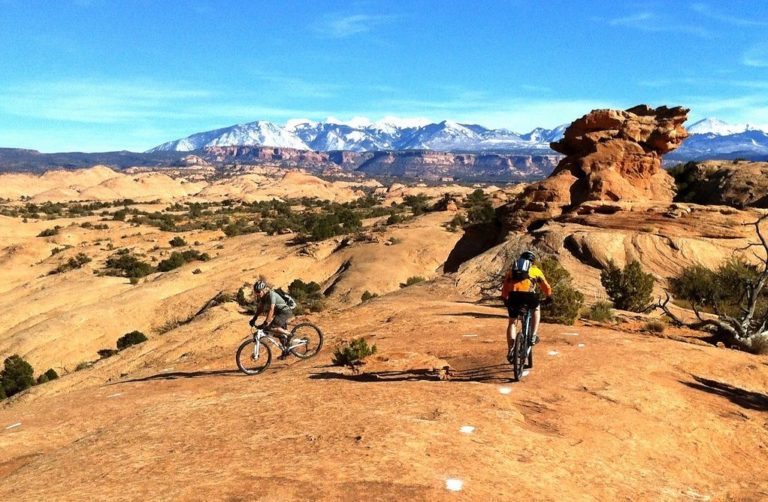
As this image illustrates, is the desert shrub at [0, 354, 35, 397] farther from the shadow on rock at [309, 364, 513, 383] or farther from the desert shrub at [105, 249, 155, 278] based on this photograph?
the shadow on rock at [309, 364, 513, 383]

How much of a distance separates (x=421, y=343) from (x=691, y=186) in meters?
39.3

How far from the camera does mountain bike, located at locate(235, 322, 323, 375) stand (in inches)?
469

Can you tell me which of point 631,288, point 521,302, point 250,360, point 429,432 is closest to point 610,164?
point 631,288

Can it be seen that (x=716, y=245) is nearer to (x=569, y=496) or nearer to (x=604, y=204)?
(x=604, y=204)

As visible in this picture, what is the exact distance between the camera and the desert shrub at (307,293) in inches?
1134

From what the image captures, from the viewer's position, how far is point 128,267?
43.7 metres

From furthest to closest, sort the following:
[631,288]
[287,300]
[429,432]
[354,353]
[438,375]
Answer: [631,288]
[287,300]
[354,353]
[438,375]
[429,432]

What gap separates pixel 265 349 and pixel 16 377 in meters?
17.4

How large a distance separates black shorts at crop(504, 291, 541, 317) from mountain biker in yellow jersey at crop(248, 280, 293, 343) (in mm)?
4717

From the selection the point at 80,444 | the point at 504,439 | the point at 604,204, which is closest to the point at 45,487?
the point at 80,444

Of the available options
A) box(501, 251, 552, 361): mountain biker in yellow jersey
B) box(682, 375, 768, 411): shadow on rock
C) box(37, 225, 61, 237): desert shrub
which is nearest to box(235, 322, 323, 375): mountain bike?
box(501, 251, 552, 361): mountain biker in yellow jersey

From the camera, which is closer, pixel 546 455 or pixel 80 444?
pixel 546 455

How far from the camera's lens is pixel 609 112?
34125 mm

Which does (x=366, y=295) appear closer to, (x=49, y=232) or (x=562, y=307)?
(x=562, y=307)
